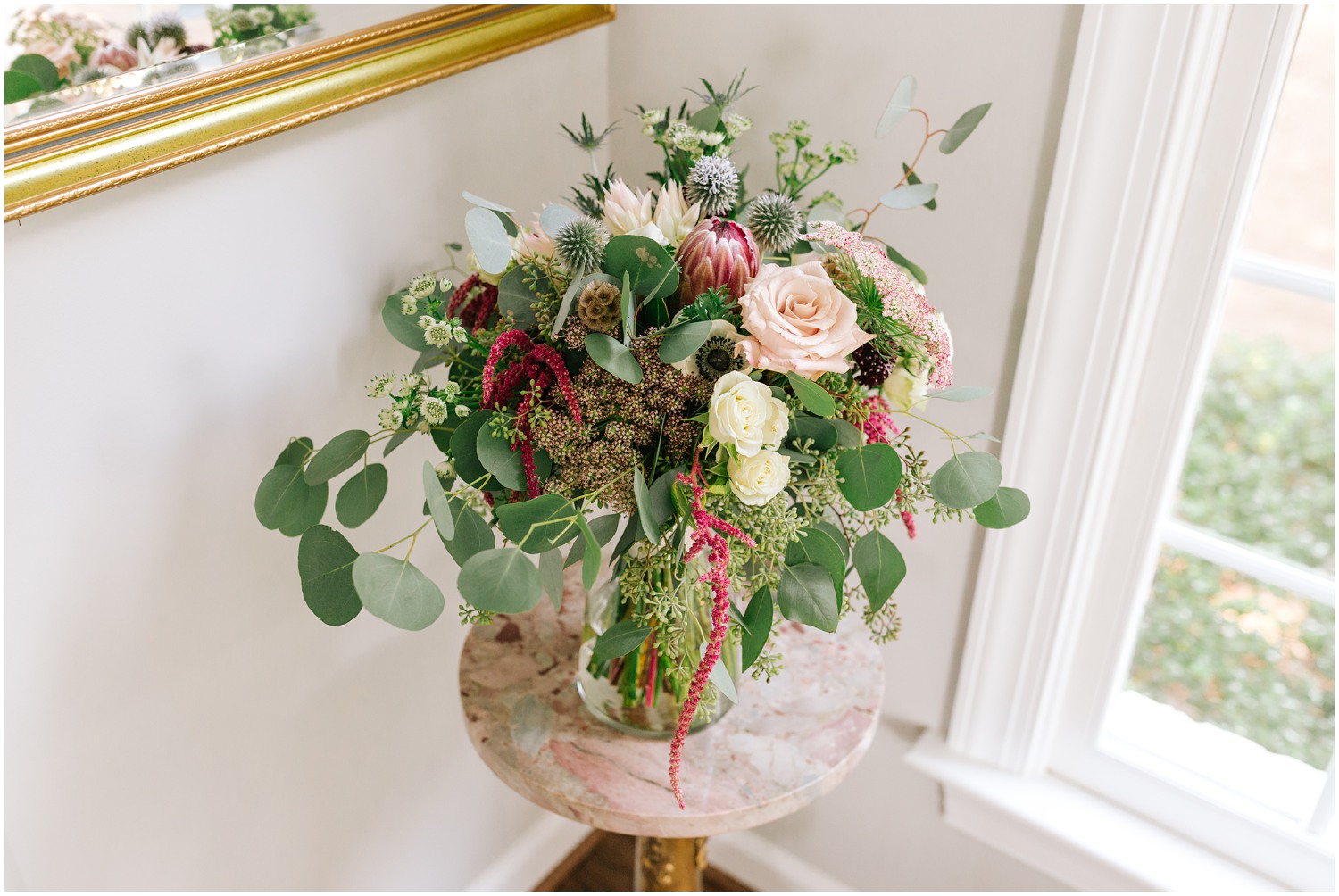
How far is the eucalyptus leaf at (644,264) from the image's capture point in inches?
29.7

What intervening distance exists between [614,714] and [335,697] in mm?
362

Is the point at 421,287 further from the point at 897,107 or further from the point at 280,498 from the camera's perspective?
the point at 897,107

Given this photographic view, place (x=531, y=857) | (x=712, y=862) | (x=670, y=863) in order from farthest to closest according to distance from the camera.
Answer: (x=712, y=862)
(x=531, y=857)
(x=670, y=863)

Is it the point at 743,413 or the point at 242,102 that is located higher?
the point at 242,102

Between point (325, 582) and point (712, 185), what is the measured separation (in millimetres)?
445

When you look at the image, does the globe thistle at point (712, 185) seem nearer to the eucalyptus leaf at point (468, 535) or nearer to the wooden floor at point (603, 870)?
the eucalyptus leaf at point (468, 535)

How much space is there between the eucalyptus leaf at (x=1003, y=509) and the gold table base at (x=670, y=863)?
1.93ft

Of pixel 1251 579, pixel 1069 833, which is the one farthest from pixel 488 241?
pixel 1251 579

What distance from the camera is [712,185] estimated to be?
2.70ft

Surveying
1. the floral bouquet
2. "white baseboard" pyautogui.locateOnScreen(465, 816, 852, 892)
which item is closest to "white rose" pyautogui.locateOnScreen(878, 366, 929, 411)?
the floral bouquet

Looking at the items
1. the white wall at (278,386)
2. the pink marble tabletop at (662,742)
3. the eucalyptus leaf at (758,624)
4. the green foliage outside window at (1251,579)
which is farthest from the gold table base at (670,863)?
the green foliage outside window at (1251,579)

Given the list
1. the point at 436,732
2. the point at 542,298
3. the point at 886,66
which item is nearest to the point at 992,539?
the point at 886,66

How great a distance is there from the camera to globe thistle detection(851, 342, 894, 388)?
81cm

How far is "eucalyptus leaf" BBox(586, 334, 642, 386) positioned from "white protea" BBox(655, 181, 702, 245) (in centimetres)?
12
